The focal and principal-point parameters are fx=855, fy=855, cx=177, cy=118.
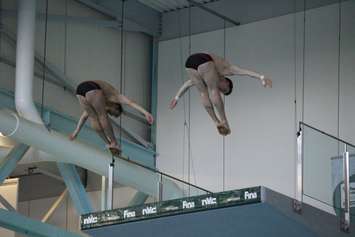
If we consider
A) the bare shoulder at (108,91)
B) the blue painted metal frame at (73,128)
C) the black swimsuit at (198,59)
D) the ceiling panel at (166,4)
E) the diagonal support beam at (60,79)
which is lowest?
the bare shoulder at (108,91)

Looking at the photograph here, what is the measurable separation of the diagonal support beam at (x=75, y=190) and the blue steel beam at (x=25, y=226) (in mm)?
668

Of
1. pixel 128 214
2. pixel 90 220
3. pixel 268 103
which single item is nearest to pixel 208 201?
pixel 128 214

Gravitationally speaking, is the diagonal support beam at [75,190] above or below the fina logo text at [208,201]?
above

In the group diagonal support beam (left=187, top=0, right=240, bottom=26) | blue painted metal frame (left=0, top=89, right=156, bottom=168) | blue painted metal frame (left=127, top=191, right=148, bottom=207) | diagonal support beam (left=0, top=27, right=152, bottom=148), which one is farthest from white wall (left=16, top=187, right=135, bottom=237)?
diagonal support beam (left=187, top=0, right=240, bottom=26)

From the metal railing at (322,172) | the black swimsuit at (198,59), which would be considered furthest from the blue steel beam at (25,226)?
the metal railing at (322,172)

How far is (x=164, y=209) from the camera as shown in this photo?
43.4ft

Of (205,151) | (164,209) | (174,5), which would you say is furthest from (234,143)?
(164,209)

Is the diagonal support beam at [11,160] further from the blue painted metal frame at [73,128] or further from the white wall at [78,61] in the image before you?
the white wall at [78,61]

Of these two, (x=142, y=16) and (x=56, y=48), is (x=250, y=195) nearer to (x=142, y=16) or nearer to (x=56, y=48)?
(x=56, y=48)

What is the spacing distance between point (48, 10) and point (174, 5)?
3.73 m

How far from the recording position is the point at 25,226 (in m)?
16.5

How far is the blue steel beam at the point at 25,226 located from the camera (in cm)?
1612

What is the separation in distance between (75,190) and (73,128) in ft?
5.64

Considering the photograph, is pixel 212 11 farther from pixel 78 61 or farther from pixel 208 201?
pixel 208 201
